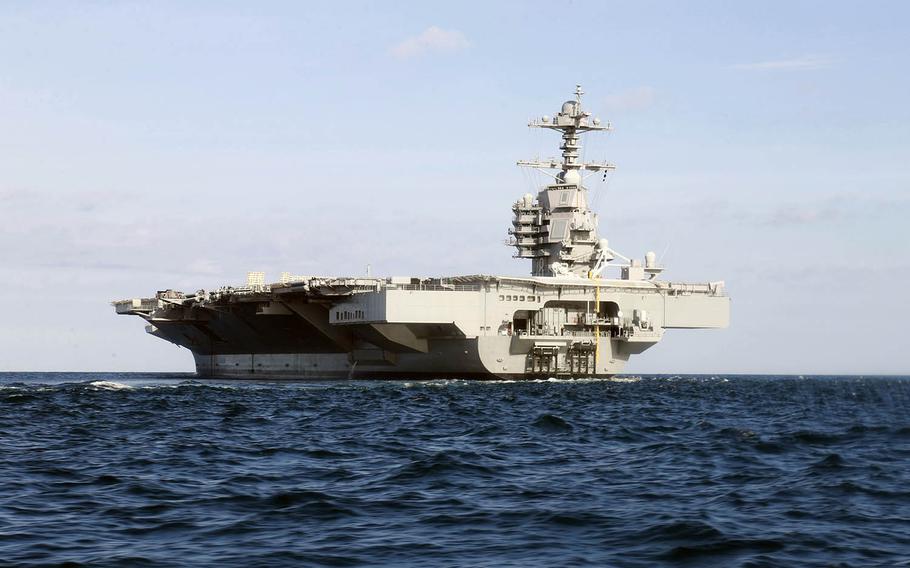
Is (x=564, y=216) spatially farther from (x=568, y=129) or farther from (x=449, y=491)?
(x=449, y=491)

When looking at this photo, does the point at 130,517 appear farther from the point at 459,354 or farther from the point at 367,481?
the point at 459,354

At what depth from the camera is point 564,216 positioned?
6103 centimetres

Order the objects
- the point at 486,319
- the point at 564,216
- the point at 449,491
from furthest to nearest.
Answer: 1. the point at 564,216
2. the point at 486,319
3. the point at 449,491

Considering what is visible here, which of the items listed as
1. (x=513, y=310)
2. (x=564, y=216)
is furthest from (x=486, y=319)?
(x=564, y=216)

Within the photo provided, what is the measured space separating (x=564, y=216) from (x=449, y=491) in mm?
47748

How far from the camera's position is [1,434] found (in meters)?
→ 21.1

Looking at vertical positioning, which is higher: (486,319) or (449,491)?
(486,319)


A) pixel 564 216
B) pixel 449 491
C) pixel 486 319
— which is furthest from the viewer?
pixel 564 216

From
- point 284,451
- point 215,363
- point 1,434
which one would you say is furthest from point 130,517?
point 215,363

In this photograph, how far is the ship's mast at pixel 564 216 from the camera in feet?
198

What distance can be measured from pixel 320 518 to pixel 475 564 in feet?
8.68

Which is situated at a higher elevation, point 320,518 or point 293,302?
point 293,302

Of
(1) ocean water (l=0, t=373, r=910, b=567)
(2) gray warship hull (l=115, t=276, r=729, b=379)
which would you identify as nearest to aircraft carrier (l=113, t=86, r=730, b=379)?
(2) gray warship hull (l=115, t=276, r=729, b=379)

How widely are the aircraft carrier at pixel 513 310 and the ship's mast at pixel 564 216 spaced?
0.06m
